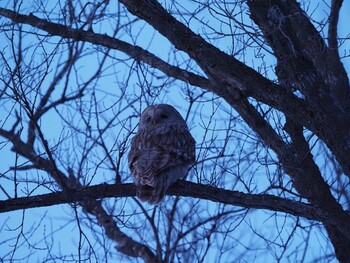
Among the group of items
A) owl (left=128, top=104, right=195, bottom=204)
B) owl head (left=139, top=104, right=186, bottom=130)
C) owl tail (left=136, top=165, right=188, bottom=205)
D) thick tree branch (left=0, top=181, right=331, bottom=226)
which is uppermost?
owl head (left=139, top=104, right=186, bottom=130)

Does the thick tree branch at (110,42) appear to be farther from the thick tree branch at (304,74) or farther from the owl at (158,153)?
the thick tree branch at (304,74)

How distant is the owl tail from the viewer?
18.9 feet

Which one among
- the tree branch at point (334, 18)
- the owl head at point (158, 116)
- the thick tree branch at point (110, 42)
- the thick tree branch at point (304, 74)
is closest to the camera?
the thick tree branch at point (304, 74)

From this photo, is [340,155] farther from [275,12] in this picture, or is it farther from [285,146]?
[275,12]

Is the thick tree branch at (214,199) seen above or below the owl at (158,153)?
below

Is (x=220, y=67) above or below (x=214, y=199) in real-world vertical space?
above

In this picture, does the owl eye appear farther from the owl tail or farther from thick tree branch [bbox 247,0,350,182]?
thick tree branch [bbox 247,0,350,182]

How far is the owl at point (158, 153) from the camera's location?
19.3 ft

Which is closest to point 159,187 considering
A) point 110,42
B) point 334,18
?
point 110,42

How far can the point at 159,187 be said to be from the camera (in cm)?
593

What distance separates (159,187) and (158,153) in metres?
0.57

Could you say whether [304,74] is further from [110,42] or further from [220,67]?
[110,42]

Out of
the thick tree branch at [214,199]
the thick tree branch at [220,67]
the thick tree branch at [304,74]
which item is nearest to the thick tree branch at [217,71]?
the thick tree branch at [220,67]

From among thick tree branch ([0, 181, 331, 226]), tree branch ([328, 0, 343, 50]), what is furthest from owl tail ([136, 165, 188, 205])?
tree branch ([328, 0, 343, 50])
